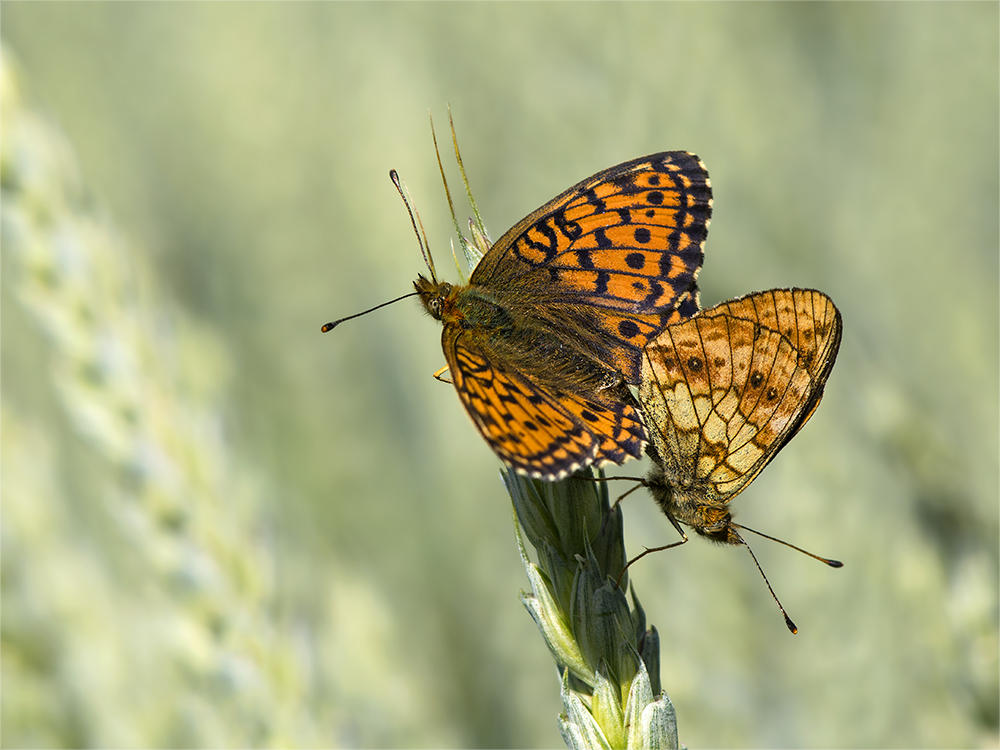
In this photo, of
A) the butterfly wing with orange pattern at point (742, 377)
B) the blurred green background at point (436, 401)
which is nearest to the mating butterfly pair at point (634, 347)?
the butterfly wing with orange pattern at point (742, 377)

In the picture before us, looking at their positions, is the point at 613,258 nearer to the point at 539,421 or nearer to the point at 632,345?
the point at 632,345

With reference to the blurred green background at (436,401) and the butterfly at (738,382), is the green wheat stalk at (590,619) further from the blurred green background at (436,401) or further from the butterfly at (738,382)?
the blurred green background at (436,401)

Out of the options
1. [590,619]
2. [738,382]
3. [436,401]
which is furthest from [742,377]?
[436,401]

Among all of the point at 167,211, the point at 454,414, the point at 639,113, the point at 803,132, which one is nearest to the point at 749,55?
the point at 803,132

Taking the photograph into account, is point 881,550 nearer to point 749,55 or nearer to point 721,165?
point 721,165

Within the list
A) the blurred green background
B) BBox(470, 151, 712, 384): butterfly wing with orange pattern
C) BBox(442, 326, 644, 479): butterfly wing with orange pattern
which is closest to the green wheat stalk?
BBox(442, 326, 644, 479): butterfly wing with orange pattern

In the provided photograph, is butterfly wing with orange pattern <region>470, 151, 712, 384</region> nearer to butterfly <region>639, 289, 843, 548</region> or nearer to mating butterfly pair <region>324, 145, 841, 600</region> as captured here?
mating butterfly pair <region>324, 145, 841, 600</region>
